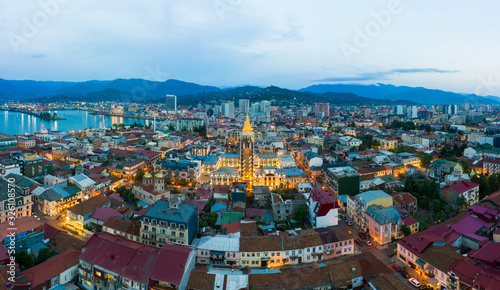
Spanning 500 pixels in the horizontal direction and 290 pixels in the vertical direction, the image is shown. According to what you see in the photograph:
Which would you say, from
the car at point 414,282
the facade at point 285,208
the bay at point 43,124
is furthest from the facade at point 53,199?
the bay at point 43,124

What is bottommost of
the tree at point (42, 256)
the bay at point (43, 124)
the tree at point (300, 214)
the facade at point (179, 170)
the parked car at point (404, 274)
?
the parked car at point (404, 274)

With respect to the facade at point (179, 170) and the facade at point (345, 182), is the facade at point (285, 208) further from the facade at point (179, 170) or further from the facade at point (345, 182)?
the facade at point (179, 170)

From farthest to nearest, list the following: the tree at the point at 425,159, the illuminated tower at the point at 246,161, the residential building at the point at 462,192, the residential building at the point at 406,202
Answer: the tree at the point at 425,159 → the illuminated tower at the point at 246,161 → the residential building at the point at 462,192 → the residential building at the point at 406,202

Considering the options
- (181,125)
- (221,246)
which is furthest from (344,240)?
(181,125)

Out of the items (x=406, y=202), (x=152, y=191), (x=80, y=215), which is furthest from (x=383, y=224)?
(x=80, y=215)

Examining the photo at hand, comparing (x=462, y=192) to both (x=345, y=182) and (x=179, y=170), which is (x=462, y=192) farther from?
(x=179, y=170)

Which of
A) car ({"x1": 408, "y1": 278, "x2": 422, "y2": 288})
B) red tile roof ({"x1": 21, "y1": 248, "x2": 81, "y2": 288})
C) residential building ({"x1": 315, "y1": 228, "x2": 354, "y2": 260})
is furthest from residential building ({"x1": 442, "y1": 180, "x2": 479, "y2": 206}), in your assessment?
red tile roof ({"x1": 21, "y1": 248, "x2": 81, "y2": 288})
